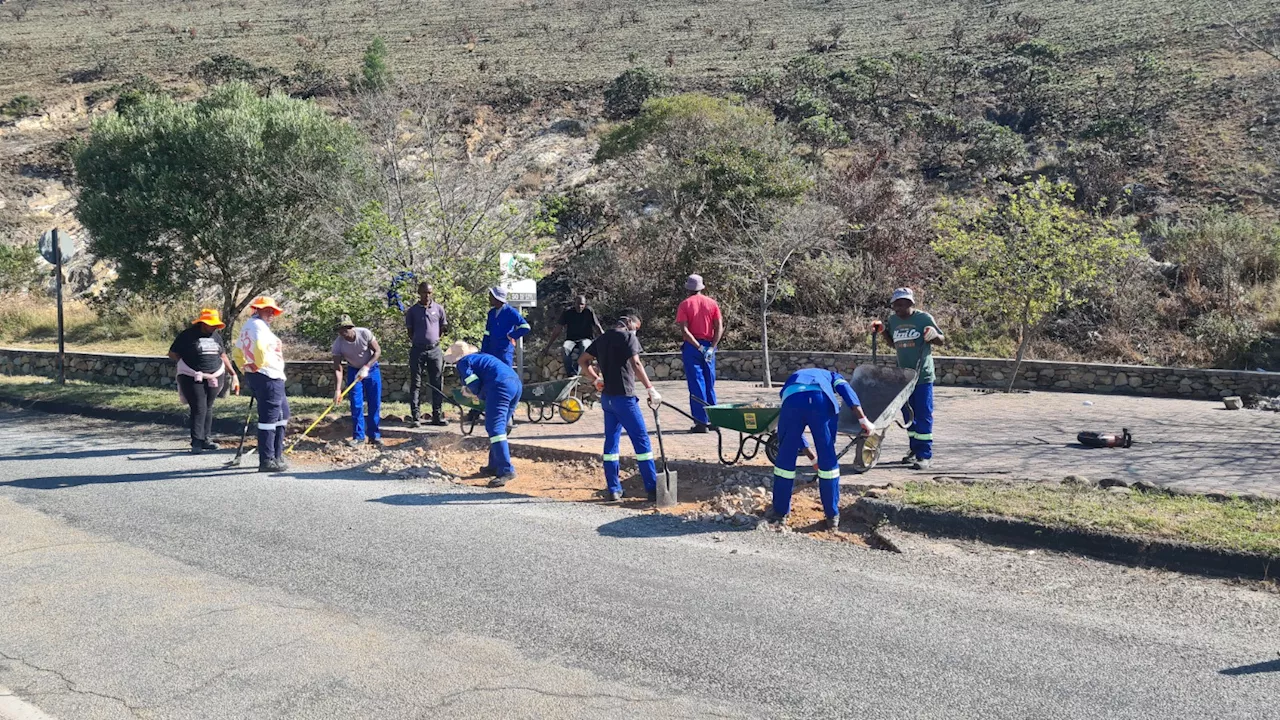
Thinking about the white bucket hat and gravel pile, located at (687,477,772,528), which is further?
the white bucket hat

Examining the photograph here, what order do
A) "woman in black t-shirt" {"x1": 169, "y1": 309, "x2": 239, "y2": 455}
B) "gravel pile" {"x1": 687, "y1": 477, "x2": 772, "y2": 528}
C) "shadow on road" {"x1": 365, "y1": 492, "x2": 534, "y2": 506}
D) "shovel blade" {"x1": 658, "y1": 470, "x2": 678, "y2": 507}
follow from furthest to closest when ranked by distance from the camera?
"woman in black t-shirt" {"x1": 169, "y1": 309, "x2": 239, "y2": 455}, "shadow on road" {"x1": 365, "y1": 492, "x2": 534, "y2": 506}, "shovel blade" {"x1": 658, "y1": 470, "x2": 678, "y2": 507}, "gravel pile" {"x1": 687, "y1": 477, "x2": 772, "y2": 528}

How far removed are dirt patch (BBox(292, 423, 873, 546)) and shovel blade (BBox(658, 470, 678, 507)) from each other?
70 millimetres

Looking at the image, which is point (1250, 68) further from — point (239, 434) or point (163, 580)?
point (163, 580)

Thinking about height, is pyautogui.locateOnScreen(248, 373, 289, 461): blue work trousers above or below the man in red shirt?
below

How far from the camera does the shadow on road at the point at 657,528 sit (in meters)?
7.42

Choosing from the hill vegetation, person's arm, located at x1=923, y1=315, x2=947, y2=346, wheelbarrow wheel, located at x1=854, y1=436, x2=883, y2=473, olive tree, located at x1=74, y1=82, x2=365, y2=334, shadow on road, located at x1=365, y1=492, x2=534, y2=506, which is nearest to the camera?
shadow on road, located at x1=365, y1=492, x2=534, y2=506

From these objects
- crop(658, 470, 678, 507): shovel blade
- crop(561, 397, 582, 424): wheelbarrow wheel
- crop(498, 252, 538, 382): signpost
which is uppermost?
crop(498, 252, 538, 382): signpost

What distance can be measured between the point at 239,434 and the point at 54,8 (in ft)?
261

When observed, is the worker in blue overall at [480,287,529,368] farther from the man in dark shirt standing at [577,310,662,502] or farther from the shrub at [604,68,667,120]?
the shrub at [604,68,667,120]

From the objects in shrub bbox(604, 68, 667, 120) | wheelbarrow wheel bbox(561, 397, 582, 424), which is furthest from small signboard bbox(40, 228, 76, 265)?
shrub bbox(604, 68, 667, 120)

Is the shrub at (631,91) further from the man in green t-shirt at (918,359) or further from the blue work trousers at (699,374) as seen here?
the man in green t-shirt at (918,359)

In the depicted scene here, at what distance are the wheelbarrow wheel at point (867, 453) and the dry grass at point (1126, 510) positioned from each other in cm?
84

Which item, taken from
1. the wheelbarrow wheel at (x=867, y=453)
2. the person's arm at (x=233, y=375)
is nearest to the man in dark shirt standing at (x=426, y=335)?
the person's arm at (x=233, y=375)

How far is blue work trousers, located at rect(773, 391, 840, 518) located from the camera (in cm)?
746
